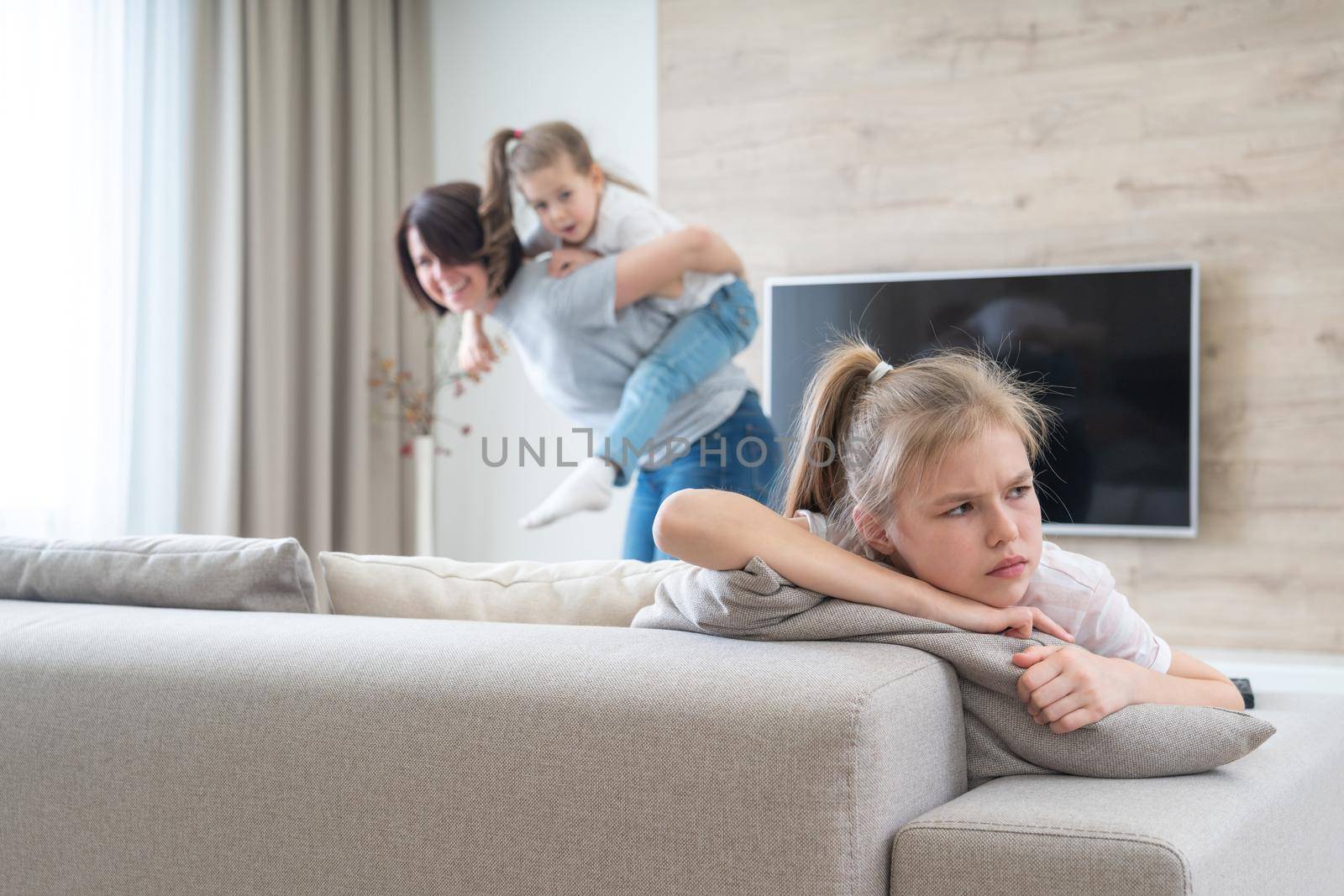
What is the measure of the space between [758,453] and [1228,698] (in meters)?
1.63

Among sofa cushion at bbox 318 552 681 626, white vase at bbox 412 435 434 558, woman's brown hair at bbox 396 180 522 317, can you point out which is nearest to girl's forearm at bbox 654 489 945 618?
sofa cushion at bbox 318 552 681 626

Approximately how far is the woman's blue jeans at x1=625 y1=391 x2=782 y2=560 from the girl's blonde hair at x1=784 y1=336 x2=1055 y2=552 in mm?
1294

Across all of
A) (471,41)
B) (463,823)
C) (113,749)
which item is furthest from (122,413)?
(463,823)

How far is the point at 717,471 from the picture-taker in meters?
2.67

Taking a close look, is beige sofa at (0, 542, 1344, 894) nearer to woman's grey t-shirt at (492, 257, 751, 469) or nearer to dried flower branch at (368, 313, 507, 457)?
woman's grey t-shirt at (492, 257, 751, 469)

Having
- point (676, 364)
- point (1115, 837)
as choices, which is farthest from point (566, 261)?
point (1115, 837)

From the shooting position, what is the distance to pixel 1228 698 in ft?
3.84

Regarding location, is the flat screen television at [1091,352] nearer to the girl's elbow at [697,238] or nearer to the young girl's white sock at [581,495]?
the girl's elbow at [697,238]

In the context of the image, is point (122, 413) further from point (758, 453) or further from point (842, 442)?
point (842, 442)

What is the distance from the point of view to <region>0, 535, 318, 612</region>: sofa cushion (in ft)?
4.46

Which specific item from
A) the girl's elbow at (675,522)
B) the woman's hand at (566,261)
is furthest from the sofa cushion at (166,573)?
the woman's hand at (566,261)

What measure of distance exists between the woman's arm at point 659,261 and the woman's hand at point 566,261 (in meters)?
0.10

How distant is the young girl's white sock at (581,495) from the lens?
93.7 inches

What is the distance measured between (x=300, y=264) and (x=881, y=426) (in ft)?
11.8
